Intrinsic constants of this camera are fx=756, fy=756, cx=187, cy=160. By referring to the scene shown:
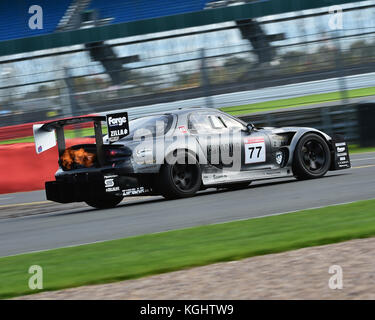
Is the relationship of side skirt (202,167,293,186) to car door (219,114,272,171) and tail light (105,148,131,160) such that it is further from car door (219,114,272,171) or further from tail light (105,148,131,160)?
tail light (105,148,131,160)

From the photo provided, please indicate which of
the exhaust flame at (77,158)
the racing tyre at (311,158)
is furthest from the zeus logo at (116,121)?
the racing tyre at (311,158)

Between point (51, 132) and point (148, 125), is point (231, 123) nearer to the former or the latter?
point (148, 125)

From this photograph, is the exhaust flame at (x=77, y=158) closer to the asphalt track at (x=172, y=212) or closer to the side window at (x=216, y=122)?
the asphalt track at (x=172, y=212)

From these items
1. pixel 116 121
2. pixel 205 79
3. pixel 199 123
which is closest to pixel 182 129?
pixel 199 123

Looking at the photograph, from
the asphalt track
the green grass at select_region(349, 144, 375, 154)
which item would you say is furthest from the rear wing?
the green grass at select_region(349, 144, 375, 154)

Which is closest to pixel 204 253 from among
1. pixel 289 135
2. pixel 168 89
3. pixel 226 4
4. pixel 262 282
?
pixel 262 282

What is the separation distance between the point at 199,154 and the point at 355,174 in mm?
2747

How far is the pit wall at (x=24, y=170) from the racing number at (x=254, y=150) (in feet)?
17.8

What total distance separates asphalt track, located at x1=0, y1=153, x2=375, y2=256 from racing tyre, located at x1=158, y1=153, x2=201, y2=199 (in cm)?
13

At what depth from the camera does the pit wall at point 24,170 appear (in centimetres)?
1555

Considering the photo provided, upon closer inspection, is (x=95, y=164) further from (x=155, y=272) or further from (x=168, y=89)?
(x=168, y=89)

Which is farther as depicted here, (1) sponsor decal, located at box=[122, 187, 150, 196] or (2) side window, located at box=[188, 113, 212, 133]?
(2) side window, located at box=[188, 113, 212, 133]

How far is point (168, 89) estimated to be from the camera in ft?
59.9

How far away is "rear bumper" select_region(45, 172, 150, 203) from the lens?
10.0 m
